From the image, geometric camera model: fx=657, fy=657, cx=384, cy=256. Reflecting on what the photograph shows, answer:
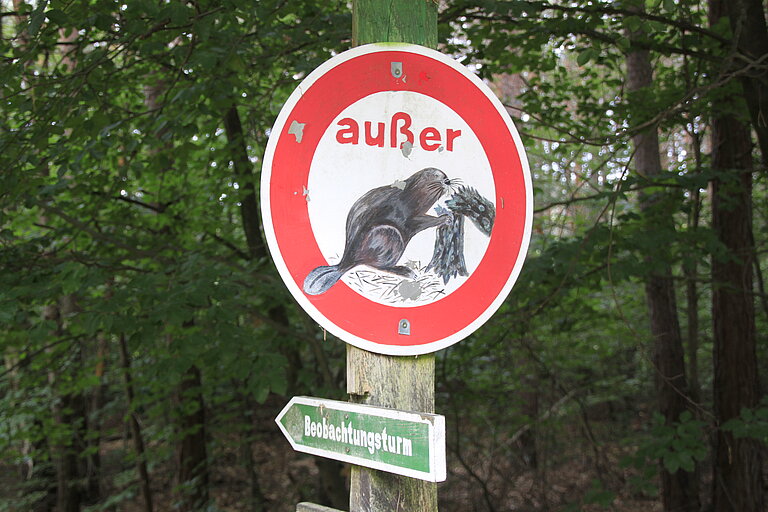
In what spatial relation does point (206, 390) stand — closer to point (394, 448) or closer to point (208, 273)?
point (208, 273)

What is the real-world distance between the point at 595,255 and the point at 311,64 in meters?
2.17

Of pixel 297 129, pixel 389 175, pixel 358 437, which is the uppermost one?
pixel 297 129

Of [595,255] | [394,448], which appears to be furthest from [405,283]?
[595,255]

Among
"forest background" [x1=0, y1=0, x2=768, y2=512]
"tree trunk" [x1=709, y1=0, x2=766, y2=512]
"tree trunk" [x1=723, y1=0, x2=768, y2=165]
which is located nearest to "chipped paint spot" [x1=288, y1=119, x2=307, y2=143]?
"forest background" [x1=0, y1=0, x2=768, y2=512]

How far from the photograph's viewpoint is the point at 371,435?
1302 mm

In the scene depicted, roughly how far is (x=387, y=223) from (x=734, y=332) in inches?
171

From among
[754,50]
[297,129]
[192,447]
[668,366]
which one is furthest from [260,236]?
[297,129]

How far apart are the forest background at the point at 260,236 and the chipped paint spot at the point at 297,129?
1517 mm

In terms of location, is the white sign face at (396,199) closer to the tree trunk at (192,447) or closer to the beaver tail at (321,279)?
the beaver tail at (321,279)

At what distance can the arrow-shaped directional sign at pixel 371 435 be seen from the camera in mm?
1221

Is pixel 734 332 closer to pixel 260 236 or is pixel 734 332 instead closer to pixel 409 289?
pixel 260 236

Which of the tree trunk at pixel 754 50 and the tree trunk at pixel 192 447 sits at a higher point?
the tree trunk at pixel 754 50

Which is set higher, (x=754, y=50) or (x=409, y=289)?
(x=754, y=50)

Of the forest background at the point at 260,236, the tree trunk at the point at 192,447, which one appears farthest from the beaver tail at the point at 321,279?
the tree trunk at the point at 192,447
